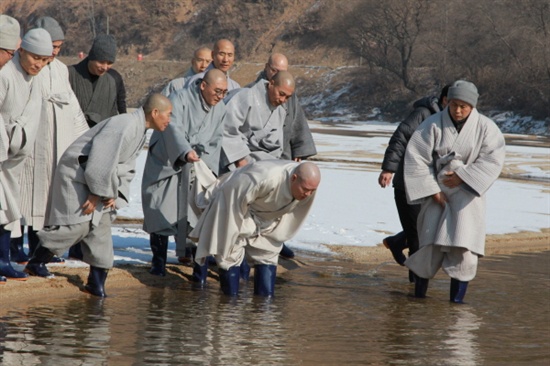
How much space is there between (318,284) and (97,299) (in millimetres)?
2046

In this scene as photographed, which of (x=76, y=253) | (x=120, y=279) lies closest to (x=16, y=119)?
(x=120, y=279)

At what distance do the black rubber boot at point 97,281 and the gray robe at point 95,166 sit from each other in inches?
17.7

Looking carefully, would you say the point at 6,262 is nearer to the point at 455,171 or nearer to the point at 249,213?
the point at 249,213

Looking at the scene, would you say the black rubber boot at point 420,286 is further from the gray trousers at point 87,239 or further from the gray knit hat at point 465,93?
the gray trousers at point 87,239

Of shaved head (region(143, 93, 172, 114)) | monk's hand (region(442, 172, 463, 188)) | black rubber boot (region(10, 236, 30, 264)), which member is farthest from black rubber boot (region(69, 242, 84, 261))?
monk's hand (region(442, 172, 463, 188))

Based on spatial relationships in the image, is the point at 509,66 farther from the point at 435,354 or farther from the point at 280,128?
the point at 435,354

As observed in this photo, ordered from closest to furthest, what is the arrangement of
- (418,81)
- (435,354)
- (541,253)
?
(435,354), (541,253), (418,81)

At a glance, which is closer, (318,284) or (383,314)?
(383,314)

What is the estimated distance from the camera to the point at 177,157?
8172 mm

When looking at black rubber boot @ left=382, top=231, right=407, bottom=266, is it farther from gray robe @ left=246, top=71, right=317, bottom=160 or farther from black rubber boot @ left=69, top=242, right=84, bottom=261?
black rubber boot @ left=69, top=242, right=84, bottom=261

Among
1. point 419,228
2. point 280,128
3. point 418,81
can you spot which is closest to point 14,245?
point 280,128

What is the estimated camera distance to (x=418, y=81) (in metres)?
48.7

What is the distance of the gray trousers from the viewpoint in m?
7.13

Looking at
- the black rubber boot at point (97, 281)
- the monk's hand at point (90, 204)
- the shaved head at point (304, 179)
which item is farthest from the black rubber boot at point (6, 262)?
the shaved head at point (304, 179)
